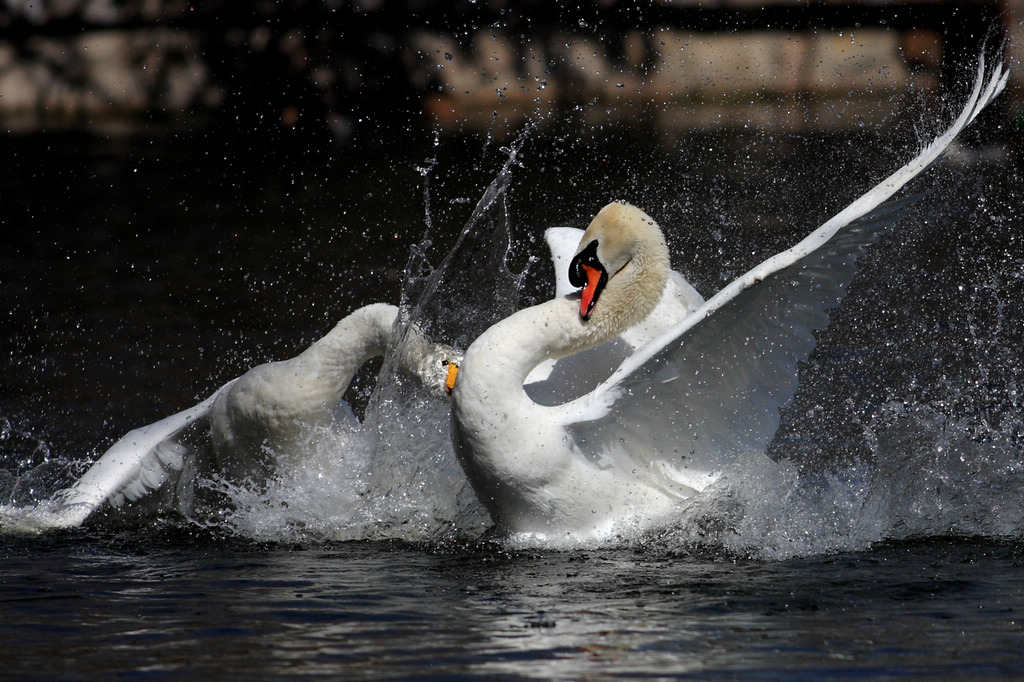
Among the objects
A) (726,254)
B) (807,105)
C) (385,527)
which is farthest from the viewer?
(807,105)

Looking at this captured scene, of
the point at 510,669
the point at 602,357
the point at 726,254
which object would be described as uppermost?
the point at 726,254

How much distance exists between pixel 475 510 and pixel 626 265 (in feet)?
4.06

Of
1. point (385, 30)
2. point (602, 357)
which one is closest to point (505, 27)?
point (385, 30)

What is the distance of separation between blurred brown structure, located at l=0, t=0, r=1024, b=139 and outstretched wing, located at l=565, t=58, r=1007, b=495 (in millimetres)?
13481

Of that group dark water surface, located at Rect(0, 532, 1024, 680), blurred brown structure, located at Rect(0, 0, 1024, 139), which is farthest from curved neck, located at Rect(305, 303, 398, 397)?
blurred brown structure, located at Rect(0, 0, 1024, 139)

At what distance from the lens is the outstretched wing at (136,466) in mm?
6344

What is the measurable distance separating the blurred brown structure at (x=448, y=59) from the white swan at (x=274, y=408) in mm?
13279

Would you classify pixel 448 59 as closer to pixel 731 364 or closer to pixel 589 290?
pixel 589 290

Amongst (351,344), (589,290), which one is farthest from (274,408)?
(589,290)

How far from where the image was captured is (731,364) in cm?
560

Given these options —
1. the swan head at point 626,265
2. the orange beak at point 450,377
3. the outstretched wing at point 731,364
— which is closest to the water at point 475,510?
the outstretched wing at point 731,364

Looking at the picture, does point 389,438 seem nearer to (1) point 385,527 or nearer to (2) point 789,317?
(1) point 385,527

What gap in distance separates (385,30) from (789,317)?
1666 centimetres

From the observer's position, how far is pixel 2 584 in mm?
5258
